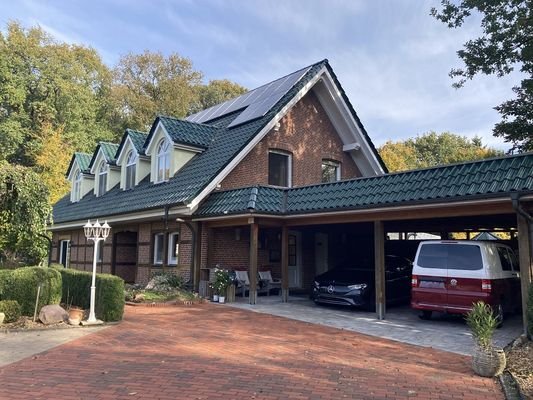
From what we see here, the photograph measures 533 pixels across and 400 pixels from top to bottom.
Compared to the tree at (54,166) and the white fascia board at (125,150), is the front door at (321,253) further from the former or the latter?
the tree at (54,166)

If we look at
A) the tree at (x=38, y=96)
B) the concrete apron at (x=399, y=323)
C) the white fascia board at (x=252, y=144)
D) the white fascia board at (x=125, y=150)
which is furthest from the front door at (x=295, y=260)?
the tree at (x=38, y=96)

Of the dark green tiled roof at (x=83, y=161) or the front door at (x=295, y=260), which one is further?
the dark green tiled roof at (x=83, y=161)

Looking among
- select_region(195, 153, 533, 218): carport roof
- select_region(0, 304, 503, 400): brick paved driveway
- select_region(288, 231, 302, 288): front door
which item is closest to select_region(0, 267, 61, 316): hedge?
select_region(0, 304, 503, 400): brick paved driveway

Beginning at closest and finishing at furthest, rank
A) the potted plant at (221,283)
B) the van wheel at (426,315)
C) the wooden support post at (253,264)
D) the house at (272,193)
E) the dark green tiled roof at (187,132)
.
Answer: the house at (272,193), the van wheel at (426,315), the wooden support post at (253,264), the potted plant at (221,283), the dark green tiled roof at (187,132)

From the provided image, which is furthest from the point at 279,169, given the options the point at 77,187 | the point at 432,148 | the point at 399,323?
the point at 432,148

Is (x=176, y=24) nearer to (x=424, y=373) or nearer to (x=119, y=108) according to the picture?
(x=424, y=373)

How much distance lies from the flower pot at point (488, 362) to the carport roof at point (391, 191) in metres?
3.56

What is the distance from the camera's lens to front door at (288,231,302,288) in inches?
698

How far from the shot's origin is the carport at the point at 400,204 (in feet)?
29.4

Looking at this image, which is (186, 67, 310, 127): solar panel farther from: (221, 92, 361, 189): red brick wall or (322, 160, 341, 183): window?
(322, 160, 341, 183): window

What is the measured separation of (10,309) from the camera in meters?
9.78

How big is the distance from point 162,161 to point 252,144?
167 inches

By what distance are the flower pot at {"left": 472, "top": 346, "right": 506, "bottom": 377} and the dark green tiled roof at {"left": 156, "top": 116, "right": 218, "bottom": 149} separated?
13314 mm

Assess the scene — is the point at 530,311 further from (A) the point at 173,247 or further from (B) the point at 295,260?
(A) the point at 173,247
